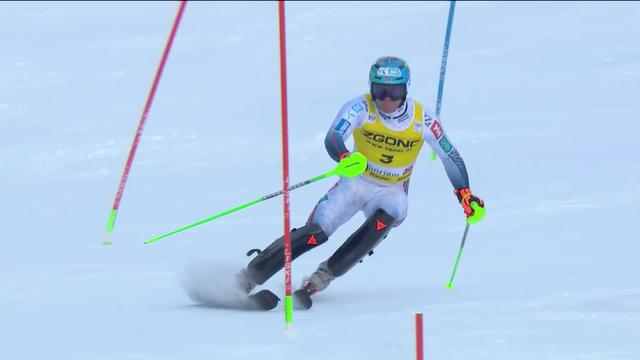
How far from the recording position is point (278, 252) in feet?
24.7

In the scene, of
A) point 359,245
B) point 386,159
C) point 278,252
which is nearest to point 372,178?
point 386,159

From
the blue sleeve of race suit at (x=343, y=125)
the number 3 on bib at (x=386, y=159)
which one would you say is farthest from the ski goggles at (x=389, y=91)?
the number 3 on bib at (x=386, y=159)

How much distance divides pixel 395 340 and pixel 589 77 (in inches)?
315

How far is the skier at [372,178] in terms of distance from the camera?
7602 mm

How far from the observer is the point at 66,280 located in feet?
27.6

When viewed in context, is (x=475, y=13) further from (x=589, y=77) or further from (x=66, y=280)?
(x=66, y=280)

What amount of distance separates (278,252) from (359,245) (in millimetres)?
465

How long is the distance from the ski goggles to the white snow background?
1075mm

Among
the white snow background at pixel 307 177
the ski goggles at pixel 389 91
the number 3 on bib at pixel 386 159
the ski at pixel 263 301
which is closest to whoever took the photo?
the white snow background at pixel 307 177

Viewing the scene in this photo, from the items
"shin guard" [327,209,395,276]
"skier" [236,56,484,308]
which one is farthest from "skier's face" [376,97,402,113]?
"shin guard" [327,209,395,276]

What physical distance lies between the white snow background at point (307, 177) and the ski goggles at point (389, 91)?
3.53 feet

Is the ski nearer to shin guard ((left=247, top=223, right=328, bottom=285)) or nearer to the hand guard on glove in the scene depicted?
shin guard ((left=247, top=223, right=328, bottom=285))

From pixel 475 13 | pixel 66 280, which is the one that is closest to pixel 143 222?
pixel 66 280

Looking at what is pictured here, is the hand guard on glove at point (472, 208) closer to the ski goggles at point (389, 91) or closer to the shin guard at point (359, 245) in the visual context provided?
the shin guard at point (359, 245)
